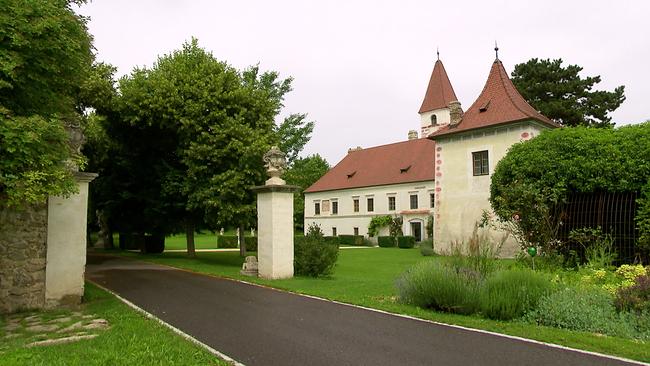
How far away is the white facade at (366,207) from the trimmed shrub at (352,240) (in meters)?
1.85

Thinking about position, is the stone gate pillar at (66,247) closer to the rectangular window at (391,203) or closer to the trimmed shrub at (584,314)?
the trimmed shrub at (584,314)

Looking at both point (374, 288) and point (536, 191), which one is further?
point (536, 191)

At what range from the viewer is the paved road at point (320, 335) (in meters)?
5.46

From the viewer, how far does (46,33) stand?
24.5 ft

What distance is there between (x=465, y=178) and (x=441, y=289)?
61.4 feet

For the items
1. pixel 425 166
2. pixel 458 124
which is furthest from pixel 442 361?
pixel 425 166

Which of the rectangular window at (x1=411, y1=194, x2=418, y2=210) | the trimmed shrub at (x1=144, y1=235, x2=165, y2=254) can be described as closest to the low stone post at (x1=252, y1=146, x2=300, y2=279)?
the trimmed shrub at (x1=144, y1=235, x2=165, y2=254)

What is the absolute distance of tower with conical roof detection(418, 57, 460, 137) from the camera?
169 feet

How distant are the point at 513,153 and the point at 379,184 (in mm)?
25016

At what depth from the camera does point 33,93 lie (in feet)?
26.0

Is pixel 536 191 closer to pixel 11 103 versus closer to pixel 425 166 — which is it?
pixel 11 103

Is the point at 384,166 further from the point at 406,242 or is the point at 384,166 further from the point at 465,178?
the point at 465,178

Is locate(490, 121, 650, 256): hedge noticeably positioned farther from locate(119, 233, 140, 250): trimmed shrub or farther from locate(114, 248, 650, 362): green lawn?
locate(119, 233, 140, 250): trimmed shrub

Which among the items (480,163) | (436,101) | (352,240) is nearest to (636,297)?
(480,163)
